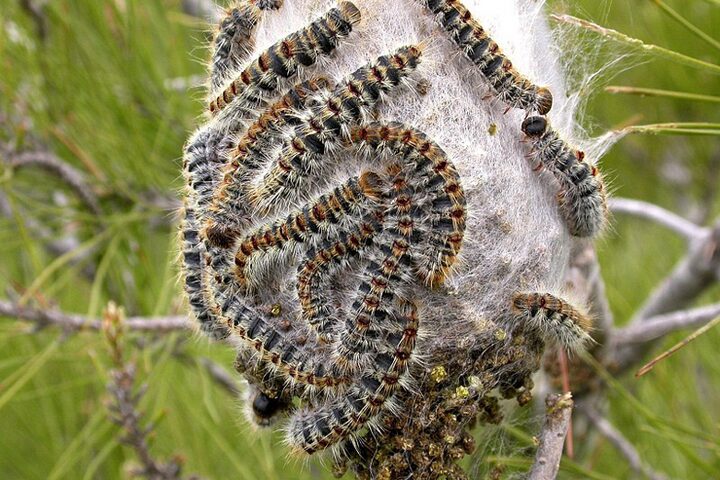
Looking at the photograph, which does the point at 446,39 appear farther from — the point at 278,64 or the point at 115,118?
the point at 115,118

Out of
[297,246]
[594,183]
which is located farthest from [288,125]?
[594,183]

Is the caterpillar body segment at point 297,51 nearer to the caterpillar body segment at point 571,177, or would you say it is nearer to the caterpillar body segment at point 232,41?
the caterpillar body segment at point 232,41

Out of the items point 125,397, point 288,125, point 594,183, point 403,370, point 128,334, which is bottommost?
point 128,334

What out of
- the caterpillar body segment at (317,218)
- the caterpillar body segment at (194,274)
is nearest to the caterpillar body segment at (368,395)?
the caterpillar body segment at (317,218)

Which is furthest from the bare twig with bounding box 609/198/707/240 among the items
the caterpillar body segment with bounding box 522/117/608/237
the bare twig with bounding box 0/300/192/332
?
the bare twig with bounding box 0/300/192/332

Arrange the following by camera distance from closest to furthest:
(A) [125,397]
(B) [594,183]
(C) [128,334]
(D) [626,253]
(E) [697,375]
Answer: (B) [594,183] < (A) [125,397] < (C) [128,334] < (E) [697,375] < (D) [626,253]

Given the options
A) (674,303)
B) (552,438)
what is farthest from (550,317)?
(674,303)
